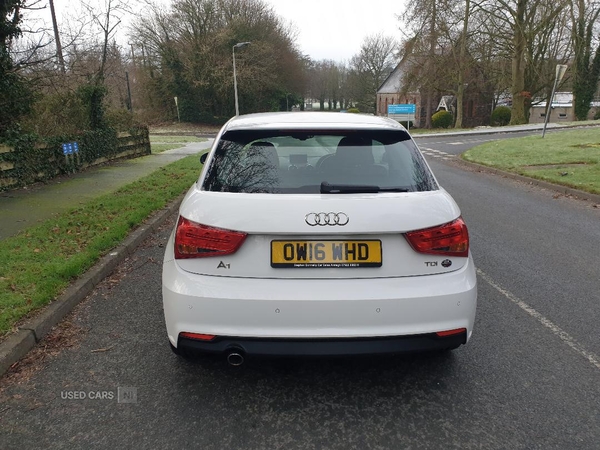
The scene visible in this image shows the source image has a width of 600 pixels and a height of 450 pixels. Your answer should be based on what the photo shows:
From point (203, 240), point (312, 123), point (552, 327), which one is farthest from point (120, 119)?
point (552, 327)

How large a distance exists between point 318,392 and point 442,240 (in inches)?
47.2

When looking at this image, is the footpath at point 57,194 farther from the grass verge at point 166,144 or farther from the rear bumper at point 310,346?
the grass verge at point 166,144

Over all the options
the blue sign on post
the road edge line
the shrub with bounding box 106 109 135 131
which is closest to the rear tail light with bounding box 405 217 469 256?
the road edge line

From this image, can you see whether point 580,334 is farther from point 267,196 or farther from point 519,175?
point 519,175

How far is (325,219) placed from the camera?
8.13ft

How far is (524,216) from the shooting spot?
25.6 ft

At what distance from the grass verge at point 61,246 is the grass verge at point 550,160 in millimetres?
8773

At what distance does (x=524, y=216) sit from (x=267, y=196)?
656 centimetres

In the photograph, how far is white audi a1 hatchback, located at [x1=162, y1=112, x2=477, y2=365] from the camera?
2.47 m

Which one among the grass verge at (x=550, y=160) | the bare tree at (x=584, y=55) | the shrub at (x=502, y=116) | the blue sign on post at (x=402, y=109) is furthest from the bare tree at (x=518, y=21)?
the grass verge at (x=550, y=160)

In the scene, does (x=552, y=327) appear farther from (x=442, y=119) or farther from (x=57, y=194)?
(x=442, y=119)

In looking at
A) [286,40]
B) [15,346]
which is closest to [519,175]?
[15,346]

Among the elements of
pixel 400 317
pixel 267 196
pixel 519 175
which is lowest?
pixel 519 175

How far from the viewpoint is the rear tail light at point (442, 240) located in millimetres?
2564
